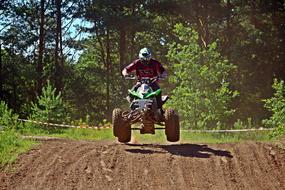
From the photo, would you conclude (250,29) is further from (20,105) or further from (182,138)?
(182,138)

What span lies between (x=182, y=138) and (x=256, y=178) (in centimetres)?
616

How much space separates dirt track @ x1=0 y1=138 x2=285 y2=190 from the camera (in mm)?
7223

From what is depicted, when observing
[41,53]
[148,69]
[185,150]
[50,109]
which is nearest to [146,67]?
[148,69]

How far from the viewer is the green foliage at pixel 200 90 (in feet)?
52.1

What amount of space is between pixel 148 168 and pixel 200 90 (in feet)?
28.0

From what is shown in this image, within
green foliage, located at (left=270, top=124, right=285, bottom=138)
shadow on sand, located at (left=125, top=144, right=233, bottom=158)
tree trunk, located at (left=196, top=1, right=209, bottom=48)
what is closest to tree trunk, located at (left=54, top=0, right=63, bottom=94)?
tree trunk, located at (left=196, top=1, right=209, bottom=48)

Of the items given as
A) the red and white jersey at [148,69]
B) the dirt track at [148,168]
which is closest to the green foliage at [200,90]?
the red and white jersey at [148,69]

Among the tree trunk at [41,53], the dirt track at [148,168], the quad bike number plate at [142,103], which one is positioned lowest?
the dirt track at [148,168]

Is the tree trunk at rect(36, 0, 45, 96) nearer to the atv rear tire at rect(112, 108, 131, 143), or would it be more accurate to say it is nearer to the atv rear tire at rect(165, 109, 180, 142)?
the atv rear tire at rect(112, 108, 131, 143)

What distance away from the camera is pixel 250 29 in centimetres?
2955

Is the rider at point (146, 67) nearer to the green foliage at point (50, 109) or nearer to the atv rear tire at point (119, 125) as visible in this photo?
the atv rear tire at point (119, 125)

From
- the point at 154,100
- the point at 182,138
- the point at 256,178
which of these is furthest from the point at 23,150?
the point at 182,138

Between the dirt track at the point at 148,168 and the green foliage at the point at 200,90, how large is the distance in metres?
6.23

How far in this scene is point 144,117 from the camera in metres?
9.34
